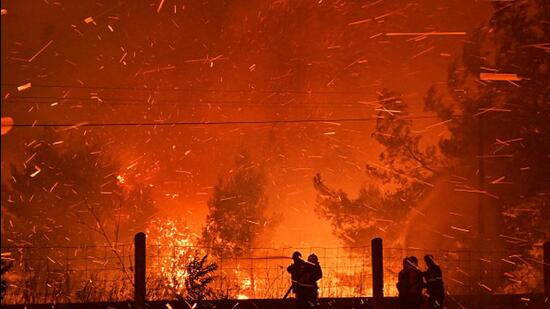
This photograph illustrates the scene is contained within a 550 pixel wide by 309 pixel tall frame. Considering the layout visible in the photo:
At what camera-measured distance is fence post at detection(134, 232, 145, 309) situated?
28.5 ft

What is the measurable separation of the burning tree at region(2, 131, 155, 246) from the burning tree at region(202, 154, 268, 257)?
810 cm

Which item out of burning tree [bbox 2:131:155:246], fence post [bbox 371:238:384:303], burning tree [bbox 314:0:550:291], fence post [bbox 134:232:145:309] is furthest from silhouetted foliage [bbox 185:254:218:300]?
burning tree [bbox 2:131:155:246]

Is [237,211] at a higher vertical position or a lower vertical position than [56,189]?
lower

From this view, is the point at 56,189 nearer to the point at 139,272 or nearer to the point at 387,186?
the point at 387,186

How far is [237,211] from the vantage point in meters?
55.1

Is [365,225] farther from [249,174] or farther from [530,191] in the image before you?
[249,174]

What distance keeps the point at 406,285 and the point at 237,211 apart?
45747mm

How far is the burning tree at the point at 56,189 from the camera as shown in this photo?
50.3 m

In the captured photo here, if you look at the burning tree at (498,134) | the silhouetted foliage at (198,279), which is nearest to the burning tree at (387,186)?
the burning tree at (498,134)

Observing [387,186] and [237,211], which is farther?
[237,211]

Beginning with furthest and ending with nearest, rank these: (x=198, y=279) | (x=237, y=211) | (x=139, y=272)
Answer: (x=237, y=211) < (x=198, y=279) < (x=139, y=272)

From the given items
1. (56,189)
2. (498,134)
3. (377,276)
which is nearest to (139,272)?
(377,276)

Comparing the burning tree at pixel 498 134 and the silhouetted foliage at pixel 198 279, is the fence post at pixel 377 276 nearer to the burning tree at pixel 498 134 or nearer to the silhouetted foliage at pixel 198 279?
the silhouetted foliage at pixel 198 279

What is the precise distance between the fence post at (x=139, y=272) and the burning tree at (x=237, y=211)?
41.6m
